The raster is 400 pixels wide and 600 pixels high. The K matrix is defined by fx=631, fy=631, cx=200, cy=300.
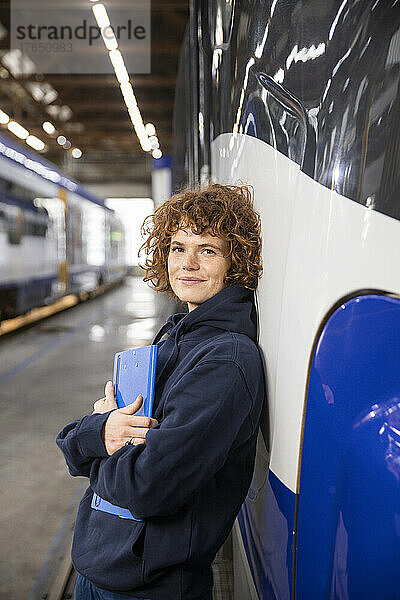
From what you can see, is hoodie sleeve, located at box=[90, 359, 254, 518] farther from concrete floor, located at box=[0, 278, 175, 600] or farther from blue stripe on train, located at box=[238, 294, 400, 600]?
concrete floor, located at box=[0, 278, 175, 600]

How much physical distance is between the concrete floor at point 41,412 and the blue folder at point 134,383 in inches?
59.8

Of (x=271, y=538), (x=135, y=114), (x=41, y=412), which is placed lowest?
(x=41, y=412)

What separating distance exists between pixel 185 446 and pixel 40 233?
10.0 m

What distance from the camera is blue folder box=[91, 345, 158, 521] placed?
1363mm

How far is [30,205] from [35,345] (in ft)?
8.55

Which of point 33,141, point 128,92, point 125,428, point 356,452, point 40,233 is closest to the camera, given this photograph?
point 356,452

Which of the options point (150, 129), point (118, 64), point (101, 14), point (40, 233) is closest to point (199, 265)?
point (101, 14)

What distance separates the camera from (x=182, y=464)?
1184 millimetres

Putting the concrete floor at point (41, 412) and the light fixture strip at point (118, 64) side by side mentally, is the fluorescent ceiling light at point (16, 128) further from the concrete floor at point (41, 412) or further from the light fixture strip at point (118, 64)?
the concrete floor at point (41, 412)

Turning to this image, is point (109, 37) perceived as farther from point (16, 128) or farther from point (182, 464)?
point (182, 464)

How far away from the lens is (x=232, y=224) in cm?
142

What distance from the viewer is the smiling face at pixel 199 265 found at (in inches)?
56.1

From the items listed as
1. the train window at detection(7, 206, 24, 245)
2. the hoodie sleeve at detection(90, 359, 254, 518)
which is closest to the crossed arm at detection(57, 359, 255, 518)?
the hoodie sleeve at detection(90, 359, 254, 518)

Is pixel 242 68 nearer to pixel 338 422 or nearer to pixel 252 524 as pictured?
pixel 338 422
